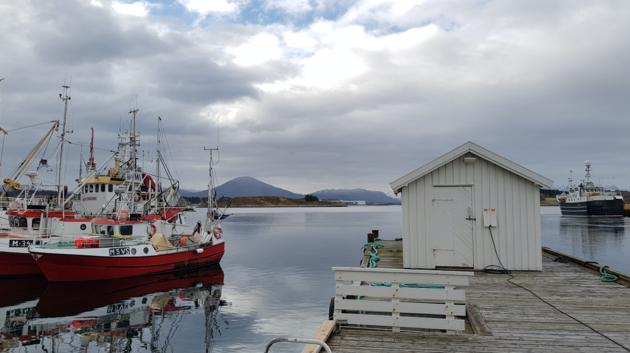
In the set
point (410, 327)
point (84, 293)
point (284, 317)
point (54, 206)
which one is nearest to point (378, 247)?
point (284, 317)

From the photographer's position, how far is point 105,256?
2194 cm

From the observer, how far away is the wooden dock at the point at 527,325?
6133 millimetres

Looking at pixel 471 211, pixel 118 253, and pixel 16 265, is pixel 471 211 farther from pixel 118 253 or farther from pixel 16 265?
pixel 16 265

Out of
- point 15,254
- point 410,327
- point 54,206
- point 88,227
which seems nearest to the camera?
point 410,327

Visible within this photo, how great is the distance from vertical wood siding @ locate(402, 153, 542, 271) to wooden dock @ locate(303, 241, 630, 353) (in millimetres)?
1666

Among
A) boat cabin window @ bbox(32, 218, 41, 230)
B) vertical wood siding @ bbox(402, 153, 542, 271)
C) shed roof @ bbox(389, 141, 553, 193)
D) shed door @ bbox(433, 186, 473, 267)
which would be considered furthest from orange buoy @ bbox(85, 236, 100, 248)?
shed door @ bbox(433, 186, 473, 267)

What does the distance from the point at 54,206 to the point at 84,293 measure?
11672 mm

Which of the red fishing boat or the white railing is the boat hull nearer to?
the red fishing boat

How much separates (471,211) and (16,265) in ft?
82.5

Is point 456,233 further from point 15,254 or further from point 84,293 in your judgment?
point 15,254

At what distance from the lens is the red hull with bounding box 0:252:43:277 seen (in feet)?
76.1

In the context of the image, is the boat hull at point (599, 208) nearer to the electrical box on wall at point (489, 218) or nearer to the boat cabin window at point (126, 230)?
the electrical box on wall at point (489, 218)

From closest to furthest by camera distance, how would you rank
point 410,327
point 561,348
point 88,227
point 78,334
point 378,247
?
point 561,348, point 410,327, point 78,334, point 378,247, point 88,227

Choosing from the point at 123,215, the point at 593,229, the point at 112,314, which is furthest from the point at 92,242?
the point at 593,229
